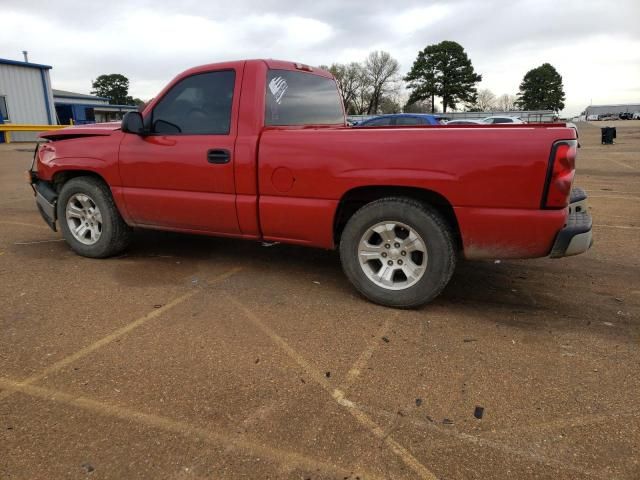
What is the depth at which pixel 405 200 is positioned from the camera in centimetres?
350

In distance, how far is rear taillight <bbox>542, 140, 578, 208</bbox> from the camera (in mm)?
2957

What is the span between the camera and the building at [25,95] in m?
26.9

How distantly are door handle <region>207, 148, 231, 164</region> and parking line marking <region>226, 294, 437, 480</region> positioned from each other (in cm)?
130

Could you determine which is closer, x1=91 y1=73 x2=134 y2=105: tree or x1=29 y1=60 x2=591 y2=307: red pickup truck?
x1=29 y1=60 x2=591 y2=307: red pickup truck

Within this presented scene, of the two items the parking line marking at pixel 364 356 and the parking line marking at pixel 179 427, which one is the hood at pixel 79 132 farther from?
the parking line marking at pixel 364 356

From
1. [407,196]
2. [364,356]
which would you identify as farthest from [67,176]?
[364,356]

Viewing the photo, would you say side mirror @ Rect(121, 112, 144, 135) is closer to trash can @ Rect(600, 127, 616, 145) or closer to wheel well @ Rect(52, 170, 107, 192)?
wheel well @ Rect(52, 170, 107, 192)

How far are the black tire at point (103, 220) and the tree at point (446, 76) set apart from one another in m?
84.9

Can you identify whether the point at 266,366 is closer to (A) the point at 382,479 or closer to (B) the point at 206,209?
(A) the point at 382,479

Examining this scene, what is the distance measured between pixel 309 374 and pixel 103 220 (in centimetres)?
311

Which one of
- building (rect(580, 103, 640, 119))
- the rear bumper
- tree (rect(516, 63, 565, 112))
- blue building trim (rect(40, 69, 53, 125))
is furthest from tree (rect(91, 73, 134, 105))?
building (rect(580, 103, 640, 119))

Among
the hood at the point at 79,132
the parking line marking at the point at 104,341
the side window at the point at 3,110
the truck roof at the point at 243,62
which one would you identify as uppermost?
the side window at the point at 3,110

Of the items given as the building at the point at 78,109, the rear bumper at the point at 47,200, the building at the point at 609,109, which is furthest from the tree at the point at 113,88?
the building at the point at 609,109

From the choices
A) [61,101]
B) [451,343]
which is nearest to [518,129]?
[451,343]
